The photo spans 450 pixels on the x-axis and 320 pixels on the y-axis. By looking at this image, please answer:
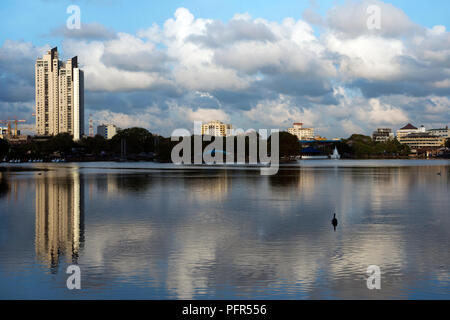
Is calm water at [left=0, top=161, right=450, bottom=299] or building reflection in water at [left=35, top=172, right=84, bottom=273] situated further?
building reflection in water at [left=35, top=172, right=84, bottom=273]

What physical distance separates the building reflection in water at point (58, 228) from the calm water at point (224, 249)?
0.15 ft

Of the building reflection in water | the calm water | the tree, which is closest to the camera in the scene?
the calm water

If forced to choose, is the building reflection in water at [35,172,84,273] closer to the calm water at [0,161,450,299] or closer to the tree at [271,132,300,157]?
the calm water at [0,161,450,299]

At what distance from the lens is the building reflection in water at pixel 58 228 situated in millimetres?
17094

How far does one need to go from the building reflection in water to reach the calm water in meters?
0.04

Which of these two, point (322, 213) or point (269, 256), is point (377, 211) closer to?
point (322, 213)

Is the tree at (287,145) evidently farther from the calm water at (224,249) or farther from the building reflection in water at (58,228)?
the calm water at (224,249)

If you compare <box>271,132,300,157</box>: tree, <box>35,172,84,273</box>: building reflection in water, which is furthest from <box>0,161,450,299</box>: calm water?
<box>271,132,300,157</box>: tree

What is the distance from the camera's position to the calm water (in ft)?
43.6

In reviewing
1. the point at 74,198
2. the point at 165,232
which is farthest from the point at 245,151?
the point at 165,232

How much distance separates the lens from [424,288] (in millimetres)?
13281

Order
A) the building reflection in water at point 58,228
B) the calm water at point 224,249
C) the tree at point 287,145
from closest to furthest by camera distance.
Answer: the calm water at point 224,249 < the building reflection in water at point 58,228 < the tree at point 287,145

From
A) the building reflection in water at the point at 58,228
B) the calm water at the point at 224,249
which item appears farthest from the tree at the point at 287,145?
the calm water at the point at 224,249
